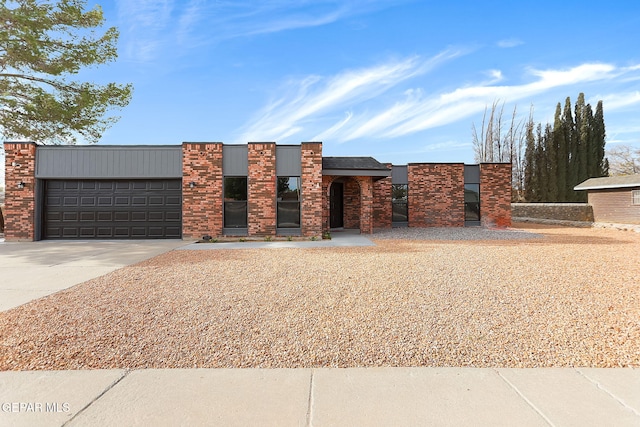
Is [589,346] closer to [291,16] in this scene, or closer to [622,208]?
[291,16]

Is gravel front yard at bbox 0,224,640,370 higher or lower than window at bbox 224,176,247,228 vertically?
lower

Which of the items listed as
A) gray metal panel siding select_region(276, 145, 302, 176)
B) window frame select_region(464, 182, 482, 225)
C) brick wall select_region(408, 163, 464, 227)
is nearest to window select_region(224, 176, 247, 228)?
gray metal panel siding select_region(276, 145, 302, 176)

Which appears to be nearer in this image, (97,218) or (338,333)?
(338,333)

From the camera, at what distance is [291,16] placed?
10.5 metres

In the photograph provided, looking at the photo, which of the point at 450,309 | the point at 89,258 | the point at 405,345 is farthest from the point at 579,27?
the point at 89,258

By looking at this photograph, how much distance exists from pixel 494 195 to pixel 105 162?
18232 mm

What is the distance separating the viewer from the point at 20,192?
12.0m

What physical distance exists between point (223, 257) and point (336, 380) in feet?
20.0

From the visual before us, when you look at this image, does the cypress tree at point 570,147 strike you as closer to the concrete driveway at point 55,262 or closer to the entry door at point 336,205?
the entry door at point 336,205

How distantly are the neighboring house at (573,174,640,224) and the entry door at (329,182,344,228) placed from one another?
48.6ft

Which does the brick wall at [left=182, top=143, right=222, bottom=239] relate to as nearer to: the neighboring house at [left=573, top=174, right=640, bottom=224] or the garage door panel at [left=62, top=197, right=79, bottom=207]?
the garage door panel at [left=62, top=197, right=79, bottom=207]

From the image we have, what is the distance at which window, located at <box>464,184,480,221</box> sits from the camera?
54.8 ft

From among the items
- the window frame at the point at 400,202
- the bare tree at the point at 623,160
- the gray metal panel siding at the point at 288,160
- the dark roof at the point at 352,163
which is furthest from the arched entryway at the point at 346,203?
the bare tree at the point at 623,160

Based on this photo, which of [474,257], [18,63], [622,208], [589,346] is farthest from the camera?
[622,208]
